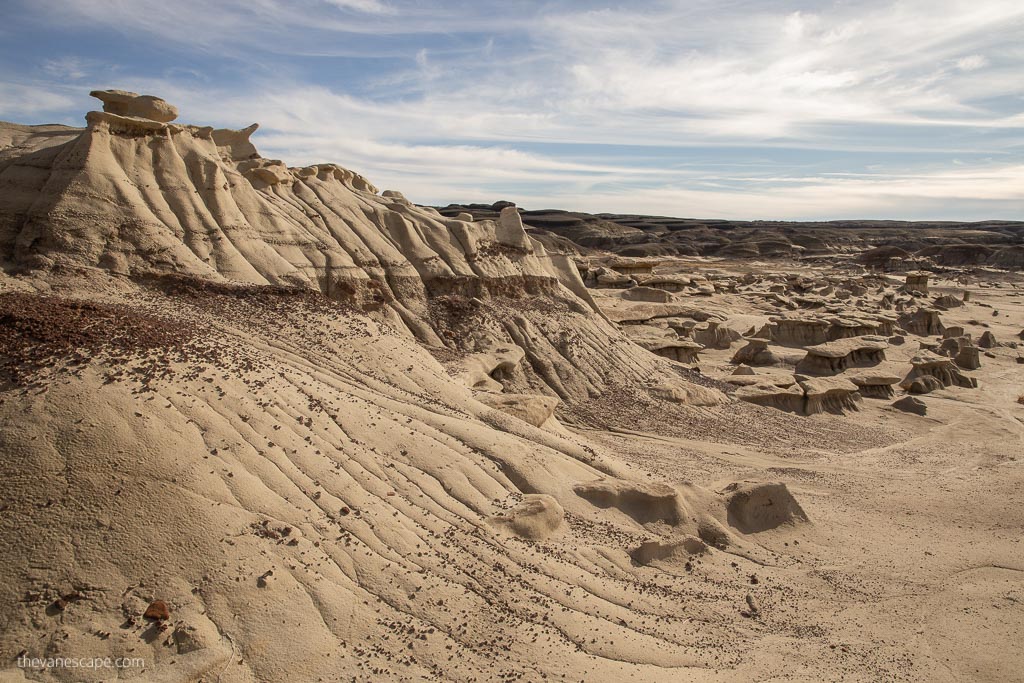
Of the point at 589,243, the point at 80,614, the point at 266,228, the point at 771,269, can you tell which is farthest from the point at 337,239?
the point at 589,243

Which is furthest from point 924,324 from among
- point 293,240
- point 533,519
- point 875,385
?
point 533,519

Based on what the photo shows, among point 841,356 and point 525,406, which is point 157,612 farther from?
point 841,356

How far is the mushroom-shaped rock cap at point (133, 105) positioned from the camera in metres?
13.5

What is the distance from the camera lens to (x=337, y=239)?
15.8m

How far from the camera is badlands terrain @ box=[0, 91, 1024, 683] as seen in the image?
233 inches

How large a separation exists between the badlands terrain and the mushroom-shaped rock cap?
2.5 inches

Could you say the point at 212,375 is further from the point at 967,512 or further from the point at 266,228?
the point at 967,512

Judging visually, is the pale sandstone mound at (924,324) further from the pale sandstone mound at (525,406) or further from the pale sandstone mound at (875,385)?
the pale sandstone mound at (525,406)

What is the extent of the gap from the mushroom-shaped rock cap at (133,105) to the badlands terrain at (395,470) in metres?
0.06

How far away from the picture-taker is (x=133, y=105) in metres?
13.8

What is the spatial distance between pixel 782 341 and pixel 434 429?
22831 millimetres

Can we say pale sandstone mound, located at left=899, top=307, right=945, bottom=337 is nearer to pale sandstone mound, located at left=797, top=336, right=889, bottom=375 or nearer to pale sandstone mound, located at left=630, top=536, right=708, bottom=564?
pale sandstone mound, located at left=797, top=336, right=889, bottom=375

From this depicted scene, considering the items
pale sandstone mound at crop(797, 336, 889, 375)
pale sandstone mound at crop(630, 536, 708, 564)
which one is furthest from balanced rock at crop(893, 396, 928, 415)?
pale sandstone mound at crop(630, 536, 708, 564)

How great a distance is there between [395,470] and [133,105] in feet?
35.2
